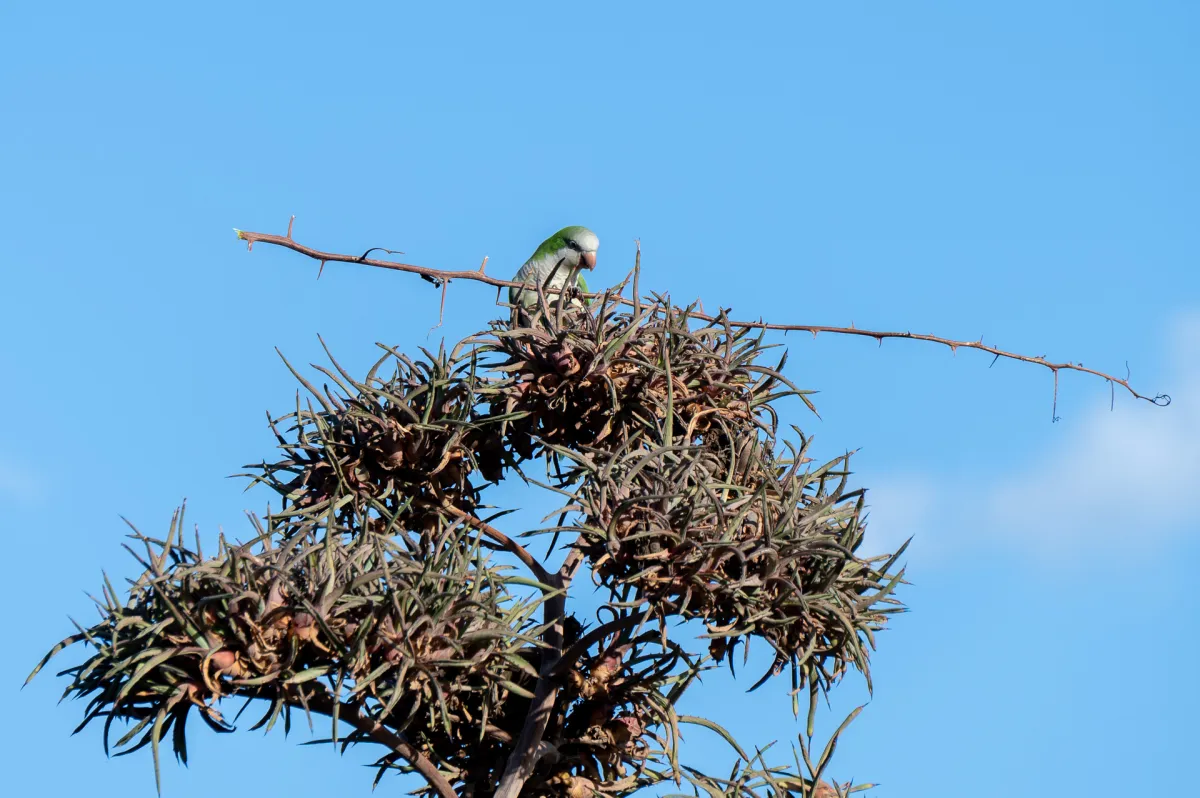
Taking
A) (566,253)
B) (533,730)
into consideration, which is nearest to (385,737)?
(533,730)

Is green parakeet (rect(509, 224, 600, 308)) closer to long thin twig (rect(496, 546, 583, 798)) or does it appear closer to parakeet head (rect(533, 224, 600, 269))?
parakeet head (rect(533, 224, 600, 269))

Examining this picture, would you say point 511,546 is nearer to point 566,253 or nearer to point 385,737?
point 385,737

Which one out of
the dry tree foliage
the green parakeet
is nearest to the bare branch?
the dry tree foliage

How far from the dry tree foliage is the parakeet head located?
185 centimetres

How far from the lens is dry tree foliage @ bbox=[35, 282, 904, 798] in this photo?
407cm

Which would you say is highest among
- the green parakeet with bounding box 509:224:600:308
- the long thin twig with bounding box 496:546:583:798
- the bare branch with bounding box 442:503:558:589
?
the green parakeet with bounding box 509:224:600:308

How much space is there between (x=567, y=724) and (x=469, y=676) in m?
0.67

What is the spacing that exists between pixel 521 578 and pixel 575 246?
9.57 feet

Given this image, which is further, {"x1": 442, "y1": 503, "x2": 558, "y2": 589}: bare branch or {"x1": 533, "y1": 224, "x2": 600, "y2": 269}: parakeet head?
{"x1": 533, "y1": 224, "x2": 600, "y2": 269}: parakeet head

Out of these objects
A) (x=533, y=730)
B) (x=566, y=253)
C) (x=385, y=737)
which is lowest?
(x=385, y=737)

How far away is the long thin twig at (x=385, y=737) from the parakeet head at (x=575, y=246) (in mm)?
3038

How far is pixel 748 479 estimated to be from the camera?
15.9 ft

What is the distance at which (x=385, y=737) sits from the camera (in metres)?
4.42

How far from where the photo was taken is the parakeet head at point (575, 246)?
7.00m
